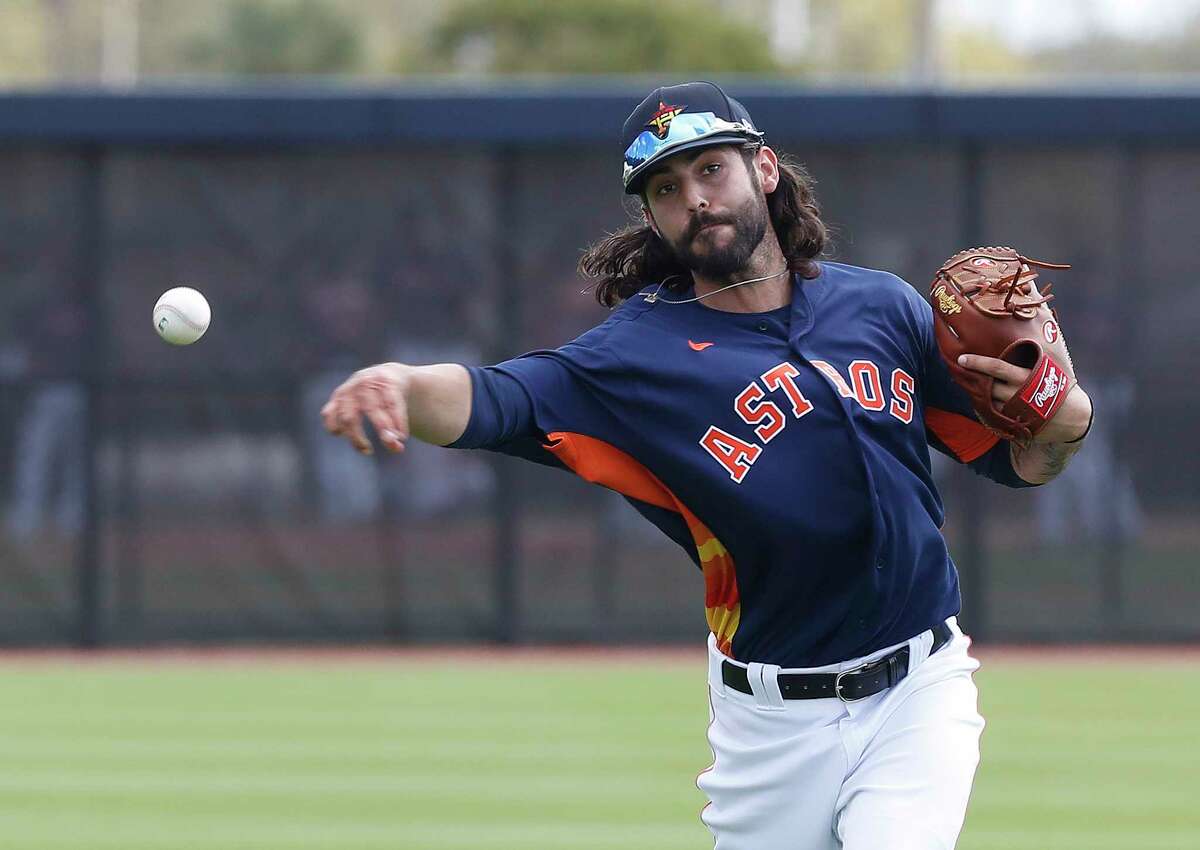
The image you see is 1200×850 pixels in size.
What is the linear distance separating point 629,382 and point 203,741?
568 centimetres

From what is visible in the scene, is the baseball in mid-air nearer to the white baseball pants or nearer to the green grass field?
the white baseball pants

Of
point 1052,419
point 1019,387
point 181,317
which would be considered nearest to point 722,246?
point 1019,387

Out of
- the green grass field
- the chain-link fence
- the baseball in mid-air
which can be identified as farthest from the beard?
the chain-link fence

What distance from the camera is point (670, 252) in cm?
458

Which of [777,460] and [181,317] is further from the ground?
[181,317]

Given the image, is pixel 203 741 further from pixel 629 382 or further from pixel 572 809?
pixel 629 382

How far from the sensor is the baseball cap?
426 cm

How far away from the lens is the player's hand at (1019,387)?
4.26 metres

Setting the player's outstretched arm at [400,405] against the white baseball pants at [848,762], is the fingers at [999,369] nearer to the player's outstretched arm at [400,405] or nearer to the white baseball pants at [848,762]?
the white baseball pants at [848,762]

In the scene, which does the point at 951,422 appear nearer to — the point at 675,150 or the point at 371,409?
the point at 675,150

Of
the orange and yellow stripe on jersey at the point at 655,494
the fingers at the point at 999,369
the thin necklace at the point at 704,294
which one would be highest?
the thin necklace at the point at 704,294

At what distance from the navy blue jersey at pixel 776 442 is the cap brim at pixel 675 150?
0.31 metres

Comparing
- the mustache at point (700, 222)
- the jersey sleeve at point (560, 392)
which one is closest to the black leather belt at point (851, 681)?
the jersey sleeve at point (560, 392)

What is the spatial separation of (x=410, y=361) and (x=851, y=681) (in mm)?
8990
